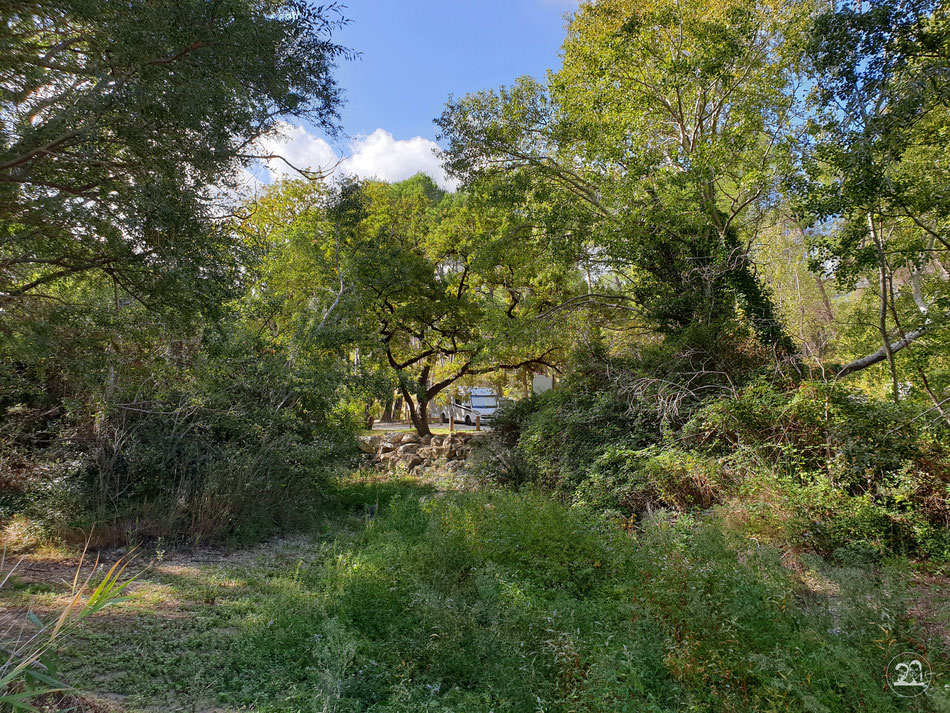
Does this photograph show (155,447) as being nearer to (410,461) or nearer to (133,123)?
(133,123)

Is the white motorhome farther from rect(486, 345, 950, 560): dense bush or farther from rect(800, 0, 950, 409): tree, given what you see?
rect(800, 0, 950, 409): tree

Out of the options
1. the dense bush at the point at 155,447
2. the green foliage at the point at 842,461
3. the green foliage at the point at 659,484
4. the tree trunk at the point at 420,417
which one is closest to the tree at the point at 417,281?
the tree trunk at the point at 420,417

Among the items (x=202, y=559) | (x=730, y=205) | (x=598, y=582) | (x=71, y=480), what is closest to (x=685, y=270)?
(x=730, y=205)

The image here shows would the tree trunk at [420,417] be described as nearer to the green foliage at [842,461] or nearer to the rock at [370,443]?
the rock at [370,443]

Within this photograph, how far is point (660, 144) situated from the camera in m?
11.6

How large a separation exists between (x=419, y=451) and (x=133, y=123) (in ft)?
33.8

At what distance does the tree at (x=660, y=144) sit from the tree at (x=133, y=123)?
638 cm

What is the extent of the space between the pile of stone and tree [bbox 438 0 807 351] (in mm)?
5784

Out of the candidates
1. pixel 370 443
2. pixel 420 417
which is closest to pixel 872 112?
pixel 370 443

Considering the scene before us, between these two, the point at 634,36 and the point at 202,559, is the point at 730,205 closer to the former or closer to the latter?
the point at 634,36

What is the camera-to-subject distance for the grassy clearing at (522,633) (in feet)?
9.75

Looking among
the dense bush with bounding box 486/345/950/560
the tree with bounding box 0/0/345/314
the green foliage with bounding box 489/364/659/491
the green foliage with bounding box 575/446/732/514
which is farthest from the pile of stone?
the tree with bounding box 0/0/345/314

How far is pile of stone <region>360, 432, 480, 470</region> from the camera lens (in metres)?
12.7

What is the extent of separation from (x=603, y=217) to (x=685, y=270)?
220cm
